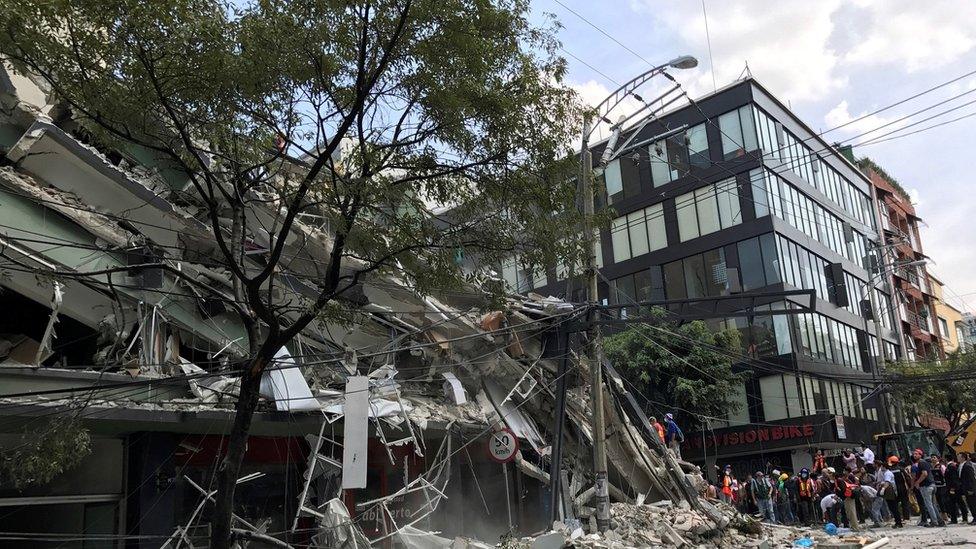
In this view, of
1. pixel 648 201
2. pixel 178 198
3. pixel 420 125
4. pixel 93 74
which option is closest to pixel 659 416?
pixel 648 201

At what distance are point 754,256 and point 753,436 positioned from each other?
850 cm

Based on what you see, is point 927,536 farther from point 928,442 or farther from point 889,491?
point 928,442

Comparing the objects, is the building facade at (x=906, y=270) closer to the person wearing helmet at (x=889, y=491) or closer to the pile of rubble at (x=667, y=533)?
the person wearing helmet at (x=889, y=491)

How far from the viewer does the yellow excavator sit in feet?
80.9

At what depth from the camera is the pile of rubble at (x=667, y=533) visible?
14102 millimetres

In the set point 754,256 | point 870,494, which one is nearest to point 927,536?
point 870,494

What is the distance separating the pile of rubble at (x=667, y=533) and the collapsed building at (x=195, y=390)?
0.37 m

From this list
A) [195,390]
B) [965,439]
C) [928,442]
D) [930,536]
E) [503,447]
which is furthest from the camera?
[965,439]

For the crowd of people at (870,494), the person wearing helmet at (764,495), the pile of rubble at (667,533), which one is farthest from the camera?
the person wearing helmet at (764,495)

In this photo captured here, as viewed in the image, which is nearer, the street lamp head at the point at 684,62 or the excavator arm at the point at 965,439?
the street lamp head at the point at 684,62

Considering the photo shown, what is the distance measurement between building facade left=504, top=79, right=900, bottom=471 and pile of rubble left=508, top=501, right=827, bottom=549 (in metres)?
15.4

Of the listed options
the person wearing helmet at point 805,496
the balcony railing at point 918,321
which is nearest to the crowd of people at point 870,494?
the person wearing helmet at point 805,496

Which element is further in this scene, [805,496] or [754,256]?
[754,256]

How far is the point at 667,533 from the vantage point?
15773 mm
